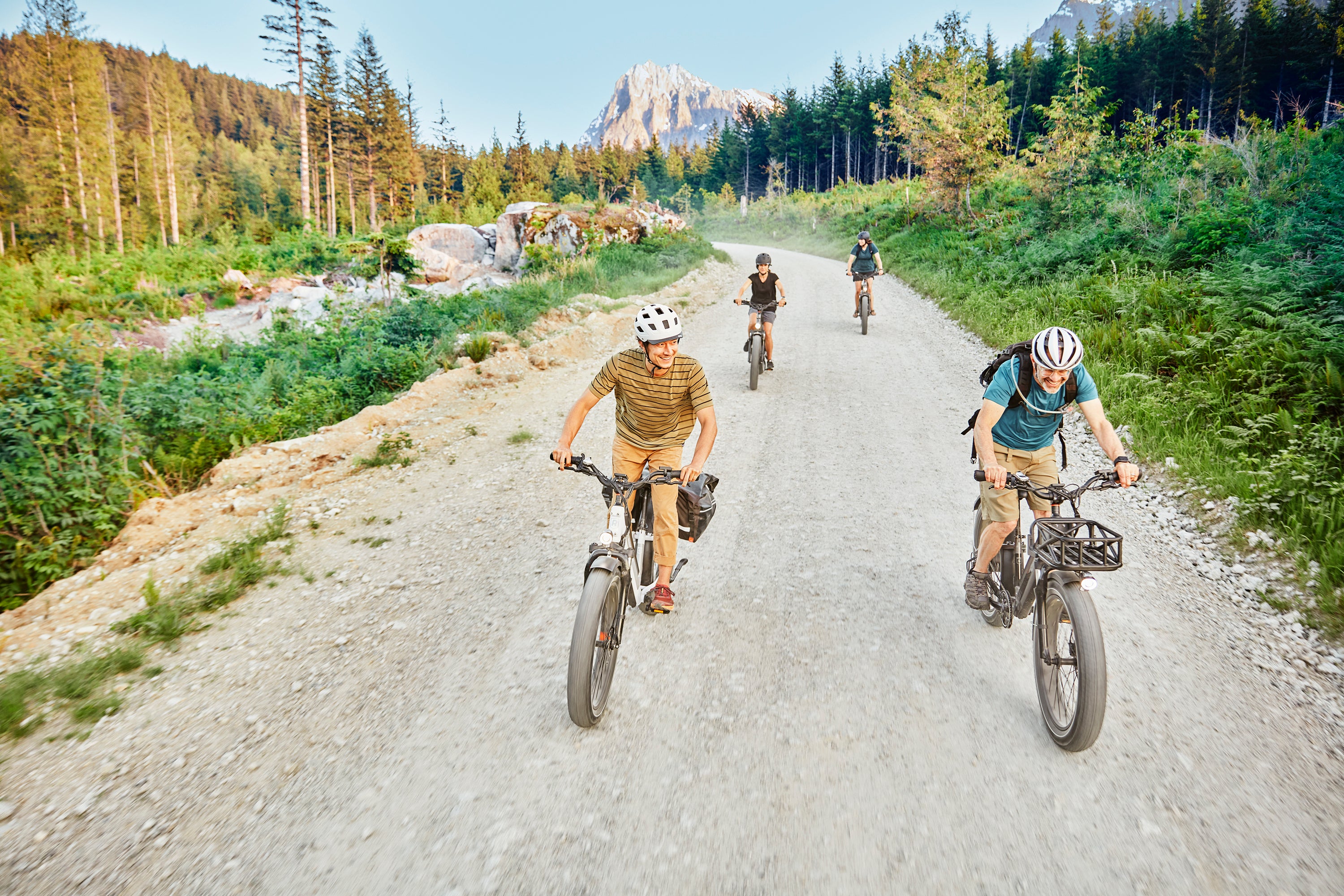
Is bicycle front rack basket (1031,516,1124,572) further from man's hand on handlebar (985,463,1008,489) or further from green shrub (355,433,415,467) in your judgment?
green shrub (355,433,415,467)

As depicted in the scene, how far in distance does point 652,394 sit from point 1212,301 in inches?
Result: 354

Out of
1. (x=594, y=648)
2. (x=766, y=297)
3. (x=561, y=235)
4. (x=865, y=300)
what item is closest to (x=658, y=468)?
(x=594, y=648)

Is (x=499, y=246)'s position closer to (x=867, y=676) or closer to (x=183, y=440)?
(x=183, y=440)

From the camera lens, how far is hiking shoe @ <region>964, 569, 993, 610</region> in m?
4.27

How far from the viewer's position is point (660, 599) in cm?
435

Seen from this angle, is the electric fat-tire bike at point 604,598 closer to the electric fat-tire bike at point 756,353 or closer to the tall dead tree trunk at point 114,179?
the electric fat-tire bike at point 756,353

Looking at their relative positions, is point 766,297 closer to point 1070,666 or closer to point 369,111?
point 1070,666

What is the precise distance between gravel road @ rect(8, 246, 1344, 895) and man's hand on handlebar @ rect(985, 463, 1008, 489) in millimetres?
1287

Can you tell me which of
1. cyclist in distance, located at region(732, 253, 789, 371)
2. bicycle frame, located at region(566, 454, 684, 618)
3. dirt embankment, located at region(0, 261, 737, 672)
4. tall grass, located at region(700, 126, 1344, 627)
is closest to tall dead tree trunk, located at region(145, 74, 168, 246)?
dirt embankment, located at region(0, 261, 737, 672)

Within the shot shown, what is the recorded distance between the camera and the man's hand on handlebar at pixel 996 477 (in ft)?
11.1

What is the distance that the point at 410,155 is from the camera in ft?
170

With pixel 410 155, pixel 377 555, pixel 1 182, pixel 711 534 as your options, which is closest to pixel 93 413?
pixel 377 555

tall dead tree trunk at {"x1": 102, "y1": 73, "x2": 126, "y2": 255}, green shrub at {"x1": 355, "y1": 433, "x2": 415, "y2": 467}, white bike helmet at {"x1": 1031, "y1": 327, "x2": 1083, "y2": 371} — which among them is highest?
tall dead tree trunk at {"x1": 102, "y1": 73, "x2": 126, "y2": 255}

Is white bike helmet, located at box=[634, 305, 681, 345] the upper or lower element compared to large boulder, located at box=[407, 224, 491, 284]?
lower
